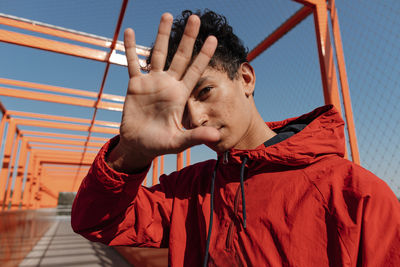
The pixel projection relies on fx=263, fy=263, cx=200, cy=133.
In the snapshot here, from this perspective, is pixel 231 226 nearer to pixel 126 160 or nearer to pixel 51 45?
pixel 126 160

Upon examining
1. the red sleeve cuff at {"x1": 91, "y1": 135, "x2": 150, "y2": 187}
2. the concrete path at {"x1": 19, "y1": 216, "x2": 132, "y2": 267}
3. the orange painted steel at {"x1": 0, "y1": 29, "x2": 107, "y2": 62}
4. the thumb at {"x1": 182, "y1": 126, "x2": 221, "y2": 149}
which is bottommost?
the concrete path at {"x1": 19, "y1": 216, "x2": 132, "y2": 267}

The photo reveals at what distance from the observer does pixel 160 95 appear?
90 cm

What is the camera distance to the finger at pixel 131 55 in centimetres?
95

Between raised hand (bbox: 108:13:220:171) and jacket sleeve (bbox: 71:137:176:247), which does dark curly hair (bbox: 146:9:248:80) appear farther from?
jacket sleeve (bbox: 71:137:176:247)

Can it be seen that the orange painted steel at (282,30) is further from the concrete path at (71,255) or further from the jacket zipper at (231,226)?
the concrete path at (71,255)

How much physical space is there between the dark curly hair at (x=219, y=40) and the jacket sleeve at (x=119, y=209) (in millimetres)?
659

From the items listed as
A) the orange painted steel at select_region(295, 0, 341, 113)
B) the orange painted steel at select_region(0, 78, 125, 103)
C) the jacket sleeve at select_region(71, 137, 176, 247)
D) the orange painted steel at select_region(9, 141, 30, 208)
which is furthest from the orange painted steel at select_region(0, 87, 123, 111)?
the jacket sleeve at select_region(71, 137, 176, 247)

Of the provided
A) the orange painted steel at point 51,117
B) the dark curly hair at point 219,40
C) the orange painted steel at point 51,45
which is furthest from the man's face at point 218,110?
the orange painted steel at point 51,117

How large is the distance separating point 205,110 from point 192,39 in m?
0.32

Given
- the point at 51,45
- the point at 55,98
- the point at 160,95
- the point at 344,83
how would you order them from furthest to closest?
the point at 55,98, the point at 51,45, the point at 344,83, the point at 160,95

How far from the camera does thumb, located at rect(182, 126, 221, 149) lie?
2.52ft

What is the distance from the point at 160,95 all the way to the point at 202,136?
237mm

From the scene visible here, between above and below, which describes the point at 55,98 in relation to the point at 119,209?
above

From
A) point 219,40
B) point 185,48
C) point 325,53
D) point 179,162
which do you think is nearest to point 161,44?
point 185,48
